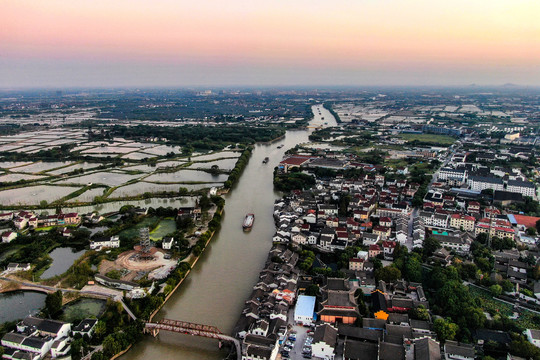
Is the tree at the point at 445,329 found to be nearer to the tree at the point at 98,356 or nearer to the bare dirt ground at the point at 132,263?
the tree at the point at 98,356

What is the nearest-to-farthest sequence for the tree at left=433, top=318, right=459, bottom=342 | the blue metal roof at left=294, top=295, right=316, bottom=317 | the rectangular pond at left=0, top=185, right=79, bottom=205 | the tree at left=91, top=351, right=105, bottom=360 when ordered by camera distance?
A: the tree at left=91, top=351, right=105, bottom=360 → the tree at left=433, top=318, right=459, bottom=342 → the blue metal roof at left=294, top=295, right=316, bottom=317 → the rectangular pond at left=0, top=185, right=79, bottom=205

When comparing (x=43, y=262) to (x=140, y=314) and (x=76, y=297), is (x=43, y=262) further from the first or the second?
(x=140, y=314)

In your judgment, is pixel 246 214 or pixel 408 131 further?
pixel 408 131

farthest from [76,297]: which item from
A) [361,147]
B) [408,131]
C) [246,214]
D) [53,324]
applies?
[408,131]

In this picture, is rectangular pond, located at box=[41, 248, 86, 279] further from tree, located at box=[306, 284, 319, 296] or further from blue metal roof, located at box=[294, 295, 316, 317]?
tree, located at box=[306, 284, 319, 296]

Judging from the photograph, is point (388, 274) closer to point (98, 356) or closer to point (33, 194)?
point (98, 356)

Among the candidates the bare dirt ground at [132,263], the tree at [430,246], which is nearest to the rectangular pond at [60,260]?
the bare dirt ground at [132,263]

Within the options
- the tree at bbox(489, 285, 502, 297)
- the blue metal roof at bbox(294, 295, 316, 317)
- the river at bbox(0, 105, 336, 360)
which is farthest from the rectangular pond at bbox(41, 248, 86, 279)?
the tree at bbox(489, 285, 502, 297)
